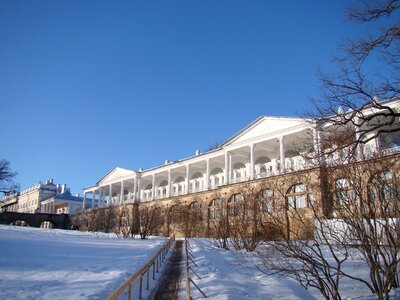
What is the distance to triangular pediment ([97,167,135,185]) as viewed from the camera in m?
72.2

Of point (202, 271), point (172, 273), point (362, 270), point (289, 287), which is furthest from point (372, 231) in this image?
point (172, 273)

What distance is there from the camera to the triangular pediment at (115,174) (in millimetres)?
72194

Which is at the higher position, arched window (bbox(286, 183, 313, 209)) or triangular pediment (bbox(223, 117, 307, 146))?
triangular pediment (bbox(223, 117, 307, 146))

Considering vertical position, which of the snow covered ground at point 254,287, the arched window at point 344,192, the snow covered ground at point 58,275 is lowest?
the snow covered ground at point 254,287

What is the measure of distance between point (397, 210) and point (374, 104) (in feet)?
9.24

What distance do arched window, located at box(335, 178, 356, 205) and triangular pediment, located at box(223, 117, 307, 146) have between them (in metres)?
31.0

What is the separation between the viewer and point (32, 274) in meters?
12.6

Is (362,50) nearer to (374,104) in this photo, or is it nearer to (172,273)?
(374,104)

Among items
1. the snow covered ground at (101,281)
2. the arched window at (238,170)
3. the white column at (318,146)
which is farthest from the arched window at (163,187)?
the white column at (318,146)

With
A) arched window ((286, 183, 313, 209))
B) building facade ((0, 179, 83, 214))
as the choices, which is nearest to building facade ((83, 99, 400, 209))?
arched window ((286, 183, 313, 209))

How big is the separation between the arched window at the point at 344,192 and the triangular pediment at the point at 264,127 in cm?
3098

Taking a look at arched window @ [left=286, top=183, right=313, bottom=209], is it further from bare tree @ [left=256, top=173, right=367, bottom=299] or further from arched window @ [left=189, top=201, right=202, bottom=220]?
Answer: arched window @ [left=189, top=201, right=202, bottom=220]

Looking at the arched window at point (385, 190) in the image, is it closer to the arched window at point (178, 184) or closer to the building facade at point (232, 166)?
the building facade at point (232, 166)

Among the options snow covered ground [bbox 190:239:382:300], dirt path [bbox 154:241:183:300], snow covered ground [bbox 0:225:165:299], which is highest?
snow covered ground [bbox 0:225:165:299]
